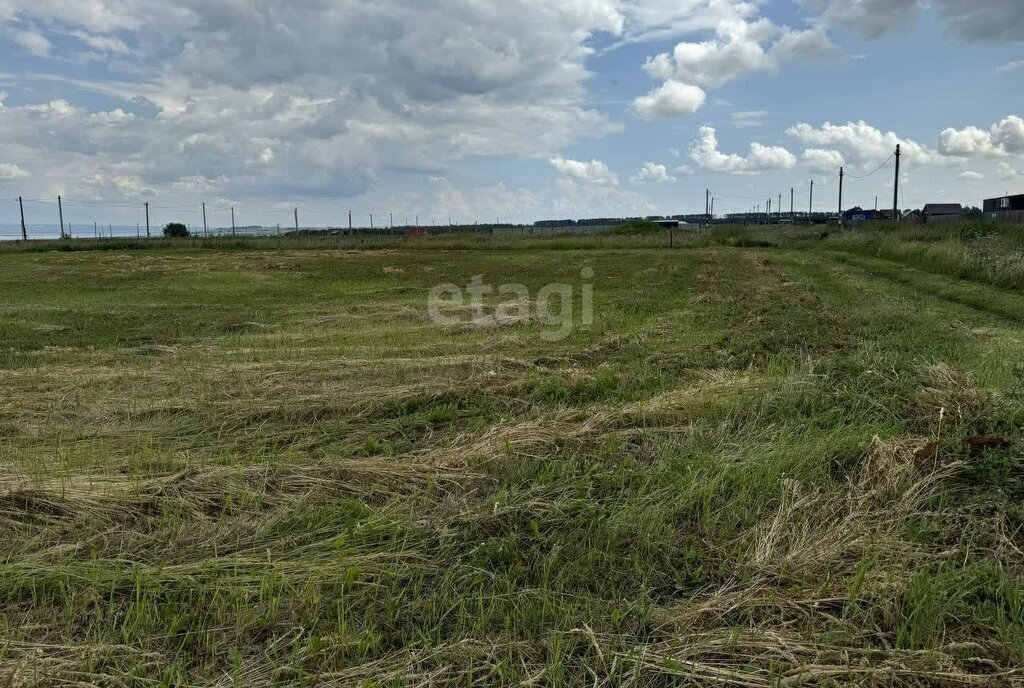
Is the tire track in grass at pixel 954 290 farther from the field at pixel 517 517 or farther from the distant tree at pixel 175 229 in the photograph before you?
the distant tree at pixel 175 229

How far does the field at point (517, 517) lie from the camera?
2469mm

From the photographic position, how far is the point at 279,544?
126 inches

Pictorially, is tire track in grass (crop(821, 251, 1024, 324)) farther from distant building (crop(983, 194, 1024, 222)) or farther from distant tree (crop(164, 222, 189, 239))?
distant tree (crop(164, 222, 189, 239))

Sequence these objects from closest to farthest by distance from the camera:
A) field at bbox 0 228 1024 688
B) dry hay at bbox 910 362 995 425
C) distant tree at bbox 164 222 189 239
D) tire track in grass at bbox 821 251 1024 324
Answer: field at bbox 0 228 1024 688 < dry hay at bbox 910 362 995 425 < tire track in grass at bbox 821 251 1024 324 < distant tree at bbox 164 222 189 239

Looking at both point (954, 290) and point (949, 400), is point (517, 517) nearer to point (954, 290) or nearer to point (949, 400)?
point (949, 400)

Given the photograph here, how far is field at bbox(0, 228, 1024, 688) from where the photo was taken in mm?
2469

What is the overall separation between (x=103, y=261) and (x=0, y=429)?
2712cm

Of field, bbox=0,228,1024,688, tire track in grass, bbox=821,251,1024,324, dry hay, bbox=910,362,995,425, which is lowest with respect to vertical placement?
field, bbox=0,228,1024,688

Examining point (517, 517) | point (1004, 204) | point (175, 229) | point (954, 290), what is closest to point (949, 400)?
point (517, 517)

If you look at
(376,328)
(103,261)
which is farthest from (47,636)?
(103,261)

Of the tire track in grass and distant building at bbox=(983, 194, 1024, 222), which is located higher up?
distant building at bbox=(983, 194, 1024, 222)

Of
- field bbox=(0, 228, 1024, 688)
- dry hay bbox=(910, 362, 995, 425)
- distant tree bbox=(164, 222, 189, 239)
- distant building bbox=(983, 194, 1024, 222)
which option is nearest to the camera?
field bbox=(0, 228, 1024, 688)

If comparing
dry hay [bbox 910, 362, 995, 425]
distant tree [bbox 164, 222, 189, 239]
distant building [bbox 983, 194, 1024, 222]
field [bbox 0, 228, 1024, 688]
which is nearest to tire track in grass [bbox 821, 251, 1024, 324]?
field [bbox 0, 228, 1024, 688]

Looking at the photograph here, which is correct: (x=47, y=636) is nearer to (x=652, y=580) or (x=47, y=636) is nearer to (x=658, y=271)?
(x=652, y=580)
